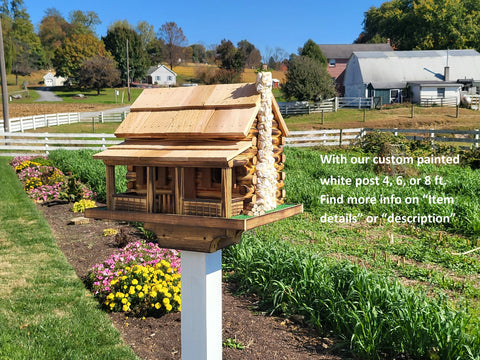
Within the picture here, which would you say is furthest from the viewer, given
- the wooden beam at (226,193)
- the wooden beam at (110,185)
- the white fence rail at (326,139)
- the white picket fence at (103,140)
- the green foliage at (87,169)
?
the white fence rail at (326,139)

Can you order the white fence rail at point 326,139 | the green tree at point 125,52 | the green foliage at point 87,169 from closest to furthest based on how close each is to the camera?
the green foliage at point 87,169 < the white fence rail at point 326,139 < the green tree at point 125,52

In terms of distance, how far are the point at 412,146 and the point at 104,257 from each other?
15.5m

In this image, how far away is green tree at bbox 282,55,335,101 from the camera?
3916 cm

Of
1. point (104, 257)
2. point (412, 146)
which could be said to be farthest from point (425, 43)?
point (104, 257)

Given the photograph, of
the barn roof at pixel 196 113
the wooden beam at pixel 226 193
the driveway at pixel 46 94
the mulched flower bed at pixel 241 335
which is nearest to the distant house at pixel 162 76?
the driveway at pixel 46 94

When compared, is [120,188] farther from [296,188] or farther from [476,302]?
[476,302]

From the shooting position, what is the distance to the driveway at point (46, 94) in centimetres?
5916

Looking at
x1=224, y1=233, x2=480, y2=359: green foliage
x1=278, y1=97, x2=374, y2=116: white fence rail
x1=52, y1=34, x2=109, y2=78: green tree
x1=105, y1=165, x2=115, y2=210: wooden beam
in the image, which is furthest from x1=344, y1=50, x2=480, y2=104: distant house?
x1=105, y1=165, x2=115, y2=210: wooden beam

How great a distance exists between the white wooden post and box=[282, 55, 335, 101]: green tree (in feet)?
123

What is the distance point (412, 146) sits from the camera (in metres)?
20.2

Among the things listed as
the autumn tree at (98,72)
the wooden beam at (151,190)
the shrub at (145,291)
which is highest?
the autumn tree at (98,72)

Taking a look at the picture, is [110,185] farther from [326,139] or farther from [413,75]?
[413,75]

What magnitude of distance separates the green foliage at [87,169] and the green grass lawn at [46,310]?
3.19 metres

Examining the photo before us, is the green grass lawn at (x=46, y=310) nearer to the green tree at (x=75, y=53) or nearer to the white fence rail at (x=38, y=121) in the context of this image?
the white fence rail at (x=38, y=121)
